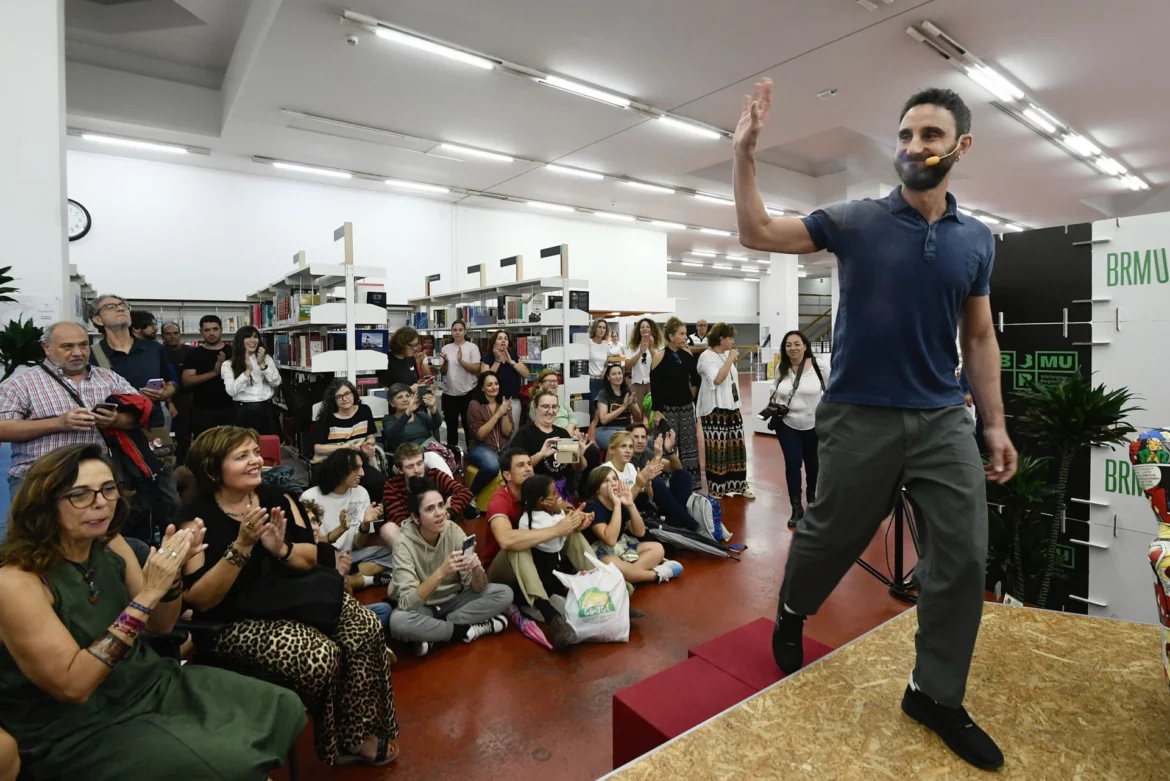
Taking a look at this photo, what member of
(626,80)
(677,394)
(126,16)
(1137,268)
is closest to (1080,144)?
(626,80)

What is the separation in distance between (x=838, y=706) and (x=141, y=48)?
9.10 m

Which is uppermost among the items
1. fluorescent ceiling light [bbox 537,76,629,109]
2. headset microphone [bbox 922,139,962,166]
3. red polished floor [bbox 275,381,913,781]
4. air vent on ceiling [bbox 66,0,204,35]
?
air vent on ceiling [bbox 66,0,204,35]

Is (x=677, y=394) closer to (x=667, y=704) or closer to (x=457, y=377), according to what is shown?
(x=457, y=377)

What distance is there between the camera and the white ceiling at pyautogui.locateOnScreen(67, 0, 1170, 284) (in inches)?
188

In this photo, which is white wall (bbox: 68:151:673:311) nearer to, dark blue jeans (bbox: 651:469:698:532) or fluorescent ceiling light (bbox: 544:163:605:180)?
fluorescent ceiling light (bbox: 544:163:605:180)

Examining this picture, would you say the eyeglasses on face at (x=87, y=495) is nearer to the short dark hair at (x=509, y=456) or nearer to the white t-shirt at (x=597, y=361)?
the short dark hair at (x=509, y=456)

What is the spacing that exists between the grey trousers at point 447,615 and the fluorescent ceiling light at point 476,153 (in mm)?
6519

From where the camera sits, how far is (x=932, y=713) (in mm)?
1417

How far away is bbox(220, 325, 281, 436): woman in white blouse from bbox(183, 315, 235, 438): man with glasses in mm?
73

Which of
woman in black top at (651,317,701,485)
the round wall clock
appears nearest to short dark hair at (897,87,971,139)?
woman in black top at (651,317,701,485)

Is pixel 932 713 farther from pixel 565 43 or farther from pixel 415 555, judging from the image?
pixel 565 43

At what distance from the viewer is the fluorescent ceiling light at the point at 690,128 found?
6.97 meters

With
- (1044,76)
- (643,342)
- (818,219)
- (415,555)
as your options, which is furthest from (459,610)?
(1044,76)

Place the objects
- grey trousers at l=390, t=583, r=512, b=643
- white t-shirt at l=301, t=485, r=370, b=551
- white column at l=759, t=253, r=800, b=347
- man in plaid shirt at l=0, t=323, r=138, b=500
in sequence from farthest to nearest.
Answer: white column at l=759, t=253, r=800, b=347, white t-shirt at l=301, t=485, r=370, b=551, grey trousers at l=390, t=583, r=512, b=643, man in plaid shirt at l=0, t=323, r=138, b=500
